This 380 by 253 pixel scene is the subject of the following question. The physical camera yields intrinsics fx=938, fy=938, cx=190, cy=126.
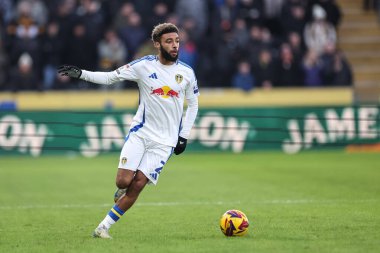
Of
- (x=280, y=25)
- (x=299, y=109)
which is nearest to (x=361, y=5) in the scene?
(x=280, y=25)

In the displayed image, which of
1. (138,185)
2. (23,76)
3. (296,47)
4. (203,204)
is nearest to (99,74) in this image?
(138,185)

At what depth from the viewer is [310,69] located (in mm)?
30797

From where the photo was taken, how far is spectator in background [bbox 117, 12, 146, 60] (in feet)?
95.5

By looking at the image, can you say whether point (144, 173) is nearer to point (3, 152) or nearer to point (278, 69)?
point (3, 152)

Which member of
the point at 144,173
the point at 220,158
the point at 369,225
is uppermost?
the point at 144,173

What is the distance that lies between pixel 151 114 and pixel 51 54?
16651mm

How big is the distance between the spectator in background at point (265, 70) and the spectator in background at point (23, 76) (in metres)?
7.05

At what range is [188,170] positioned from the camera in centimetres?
2302

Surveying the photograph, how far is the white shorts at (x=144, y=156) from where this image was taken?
1212cm

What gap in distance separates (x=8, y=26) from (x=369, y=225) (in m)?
18.1

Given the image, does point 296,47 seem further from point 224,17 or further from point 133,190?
point 133,190

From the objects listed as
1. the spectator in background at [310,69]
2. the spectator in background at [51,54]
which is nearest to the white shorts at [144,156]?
the spectator in background at [51,54]

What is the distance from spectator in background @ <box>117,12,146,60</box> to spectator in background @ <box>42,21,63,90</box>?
6.68 feet

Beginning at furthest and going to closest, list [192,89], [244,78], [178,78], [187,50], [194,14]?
[194,14]
[244,78]
[187,50]
[192,89]
[178,78]
